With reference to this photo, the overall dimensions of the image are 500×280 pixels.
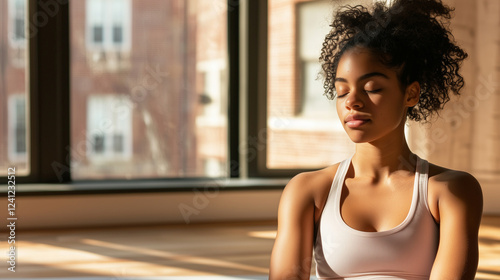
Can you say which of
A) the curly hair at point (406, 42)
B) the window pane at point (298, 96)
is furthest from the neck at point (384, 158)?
the window pane at point (298, 96)

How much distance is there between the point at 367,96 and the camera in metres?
1.02

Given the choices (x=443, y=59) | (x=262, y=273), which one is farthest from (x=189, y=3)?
(x=443, y=59)

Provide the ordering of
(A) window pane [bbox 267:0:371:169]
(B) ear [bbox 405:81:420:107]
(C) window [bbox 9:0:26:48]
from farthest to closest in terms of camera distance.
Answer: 1. (A) window pane [bbox 267:0:371:169]
2. (C) window [bbox 9:0:26:48]
3. (B) ear [bbox 405:81:420:107]

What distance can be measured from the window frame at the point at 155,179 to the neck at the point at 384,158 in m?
2.82

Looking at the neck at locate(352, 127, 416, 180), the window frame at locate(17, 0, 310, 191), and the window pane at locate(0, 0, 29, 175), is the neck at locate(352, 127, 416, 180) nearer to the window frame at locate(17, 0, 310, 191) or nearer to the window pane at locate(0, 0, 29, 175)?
the window frame at locate(17, 0, 310, 191)

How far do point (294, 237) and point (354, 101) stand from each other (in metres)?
0.25

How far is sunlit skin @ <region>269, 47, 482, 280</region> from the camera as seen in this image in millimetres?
968

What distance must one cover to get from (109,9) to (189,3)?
1.70 feet

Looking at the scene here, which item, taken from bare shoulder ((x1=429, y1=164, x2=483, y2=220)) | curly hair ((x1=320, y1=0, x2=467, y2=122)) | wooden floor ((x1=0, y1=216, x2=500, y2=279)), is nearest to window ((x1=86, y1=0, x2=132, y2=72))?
wooden floor ((x1=0, y1=216, x2=500, y2=279))

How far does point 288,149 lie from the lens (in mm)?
4145

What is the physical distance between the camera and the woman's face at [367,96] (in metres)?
1.02

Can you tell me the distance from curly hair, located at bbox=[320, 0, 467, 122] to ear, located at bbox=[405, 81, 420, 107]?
0.01 meters

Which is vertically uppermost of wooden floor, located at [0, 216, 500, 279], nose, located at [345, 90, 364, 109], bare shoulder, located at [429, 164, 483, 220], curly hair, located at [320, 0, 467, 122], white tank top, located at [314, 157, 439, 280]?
curly hair, located at [320, 0, 467, 122]

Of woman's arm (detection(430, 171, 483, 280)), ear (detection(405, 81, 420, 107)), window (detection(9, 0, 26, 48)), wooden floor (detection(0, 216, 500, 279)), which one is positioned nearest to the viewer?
woman's arm (detection(430, 171, 483, 280))
